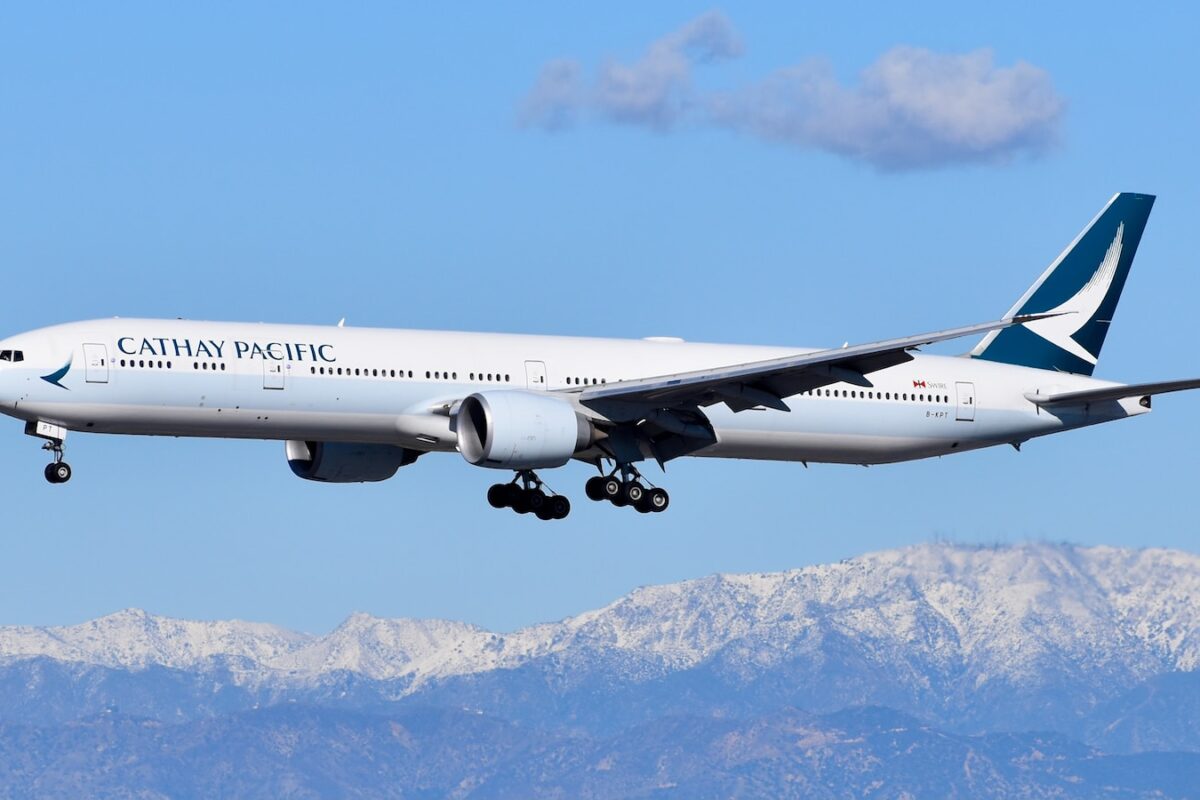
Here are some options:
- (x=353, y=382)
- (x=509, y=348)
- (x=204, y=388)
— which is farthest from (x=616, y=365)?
(x=204, y=388)

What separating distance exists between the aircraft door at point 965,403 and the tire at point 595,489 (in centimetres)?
1098

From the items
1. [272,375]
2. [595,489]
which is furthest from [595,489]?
[272,375]

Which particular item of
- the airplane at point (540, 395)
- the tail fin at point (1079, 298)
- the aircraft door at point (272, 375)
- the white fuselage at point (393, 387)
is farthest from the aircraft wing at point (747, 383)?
the tail fin at point (1079, 298)

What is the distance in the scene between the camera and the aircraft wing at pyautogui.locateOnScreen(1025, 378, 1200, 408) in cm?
6069

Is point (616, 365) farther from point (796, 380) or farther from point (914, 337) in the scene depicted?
point (914, 337)

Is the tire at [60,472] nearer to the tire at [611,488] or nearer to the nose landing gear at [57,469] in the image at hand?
the nose landing gear at [57,469]

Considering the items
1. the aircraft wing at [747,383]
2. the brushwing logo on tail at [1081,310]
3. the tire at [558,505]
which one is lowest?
the tire at [558,505]

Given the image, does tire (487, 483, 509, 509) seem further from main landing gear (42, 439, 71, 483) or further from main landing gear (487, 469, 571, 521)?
main landing gear (42, 439, 71, 483)

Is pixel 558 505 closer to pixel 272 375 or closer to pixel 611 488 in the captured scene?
pixel 611 488

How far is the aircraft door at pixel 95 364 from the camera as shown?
54.4 meters

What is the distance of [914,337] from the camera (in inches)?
2130

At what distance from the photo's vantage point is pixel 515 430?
185 ft

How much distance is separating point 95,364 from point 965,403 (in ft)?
82.7

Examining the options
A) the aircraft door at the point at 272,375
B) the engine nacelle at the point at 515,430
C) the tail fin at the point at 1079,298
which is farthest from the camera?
the tail fin at the point at 1079,298
